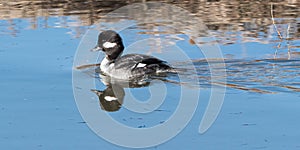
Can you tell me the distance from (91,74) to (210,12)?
4914 millimetres

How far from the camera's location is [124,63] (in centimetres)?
1173

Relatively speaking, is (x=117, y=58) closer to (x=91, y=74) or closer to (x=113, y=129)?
(x=91, y=74)

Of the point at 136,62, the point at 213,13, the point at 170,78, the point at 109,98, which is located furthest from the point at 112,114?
the point at 213,13

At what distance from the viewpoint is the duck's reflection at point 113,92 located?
9.93 meters

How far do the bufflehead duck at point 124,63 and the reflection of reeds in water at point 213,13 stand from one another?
1.74m

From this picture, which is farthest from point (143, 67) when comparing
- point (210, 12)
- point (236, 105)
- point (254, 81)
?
point (210, 12)

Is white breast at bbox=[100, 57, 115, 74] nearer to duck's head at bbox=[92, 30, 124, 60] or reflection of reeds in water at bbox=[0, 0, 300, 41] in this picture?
duck's head at bbox=[92, 30, 124, 60]

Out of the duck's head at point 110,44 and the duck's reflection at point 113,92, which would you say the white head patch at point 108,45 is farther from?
the duck's reflection at point 113,92

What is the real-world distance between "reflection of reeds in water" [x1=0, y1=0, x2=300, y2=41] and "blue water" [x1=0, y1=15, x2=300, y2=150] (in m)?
1.28

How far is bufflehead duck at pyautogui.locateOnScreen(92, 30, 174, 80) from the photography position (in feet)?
37.7

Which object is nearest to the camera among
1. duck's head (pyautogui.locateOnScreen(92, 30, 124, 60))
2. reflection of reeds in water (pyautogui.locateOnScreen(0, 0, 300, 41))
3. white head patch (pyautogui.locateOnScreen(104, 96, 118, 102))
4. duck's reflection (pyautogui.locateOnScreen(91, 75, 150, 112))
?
duck's reflection (pyautogui.locateOnScreen(91, 75, 150, 112))

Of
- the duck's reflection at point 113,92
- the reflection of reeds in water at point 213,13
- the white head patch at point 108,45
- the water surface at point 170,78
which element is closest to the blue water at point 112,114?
the water surface at point 170,78

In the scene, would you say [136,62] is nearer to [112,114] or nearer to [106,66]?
[106,66]

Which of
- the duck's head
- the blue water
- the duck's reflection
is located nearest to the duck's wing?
the duck's reflection
